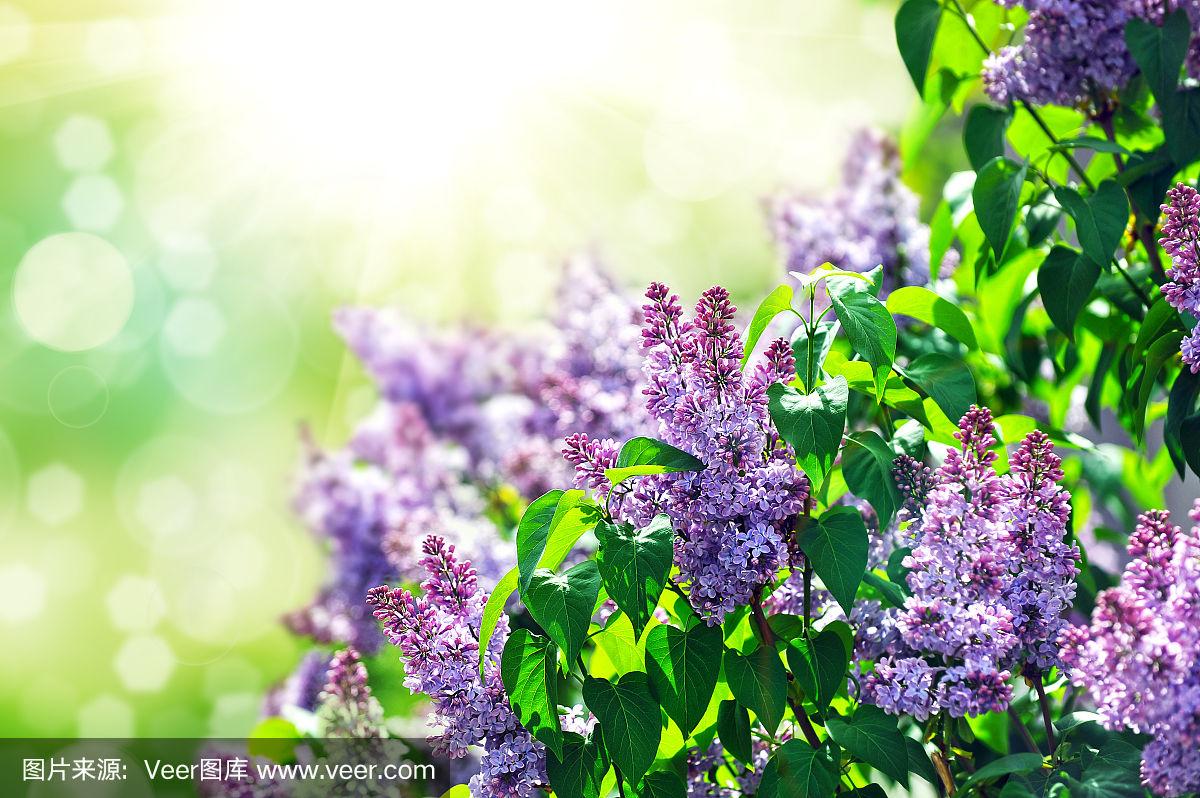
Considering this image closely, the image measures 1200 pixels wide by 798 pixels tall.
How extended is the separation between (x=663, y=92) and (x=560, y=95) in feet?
1.39

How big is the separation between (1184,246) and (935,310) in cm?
13

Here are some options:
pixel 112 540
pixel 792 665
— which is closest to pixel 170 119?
pixel 112 540

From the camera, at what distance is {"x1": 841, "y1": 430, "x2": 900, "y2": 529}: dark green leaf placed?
1.70 feet

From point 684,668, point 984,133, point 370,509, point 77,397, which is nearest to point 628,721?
point 684,668

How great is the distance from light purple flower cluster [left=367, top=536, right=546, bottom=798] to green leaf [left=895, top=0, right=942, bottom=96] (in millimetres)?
548

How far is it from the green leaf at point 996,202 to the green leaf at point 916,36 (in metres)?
0.12

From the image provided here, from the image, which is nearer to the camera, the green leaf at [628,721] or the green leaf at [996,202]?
the green leaf at [628,721]

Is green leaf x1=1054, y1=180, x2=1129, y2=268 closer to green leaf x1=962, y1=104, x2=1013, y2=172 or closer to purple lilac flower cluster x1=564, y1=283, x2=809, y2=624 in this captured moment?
green leaf x1=962, y1=104, x2=1013, y2=172

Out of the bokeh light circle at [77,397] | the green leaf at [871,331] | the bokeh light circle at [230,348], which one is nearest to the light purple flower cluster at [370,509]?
the green leaf at [871,331]

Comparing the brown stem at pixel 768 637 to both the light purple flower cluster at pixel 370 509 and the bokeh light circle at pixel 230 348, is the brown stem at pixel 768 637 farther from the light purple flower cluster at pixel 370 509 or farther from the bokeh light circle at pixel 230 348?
the bokeh light circle at pixel 230 348

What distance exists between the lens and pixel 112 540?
12.8 feet

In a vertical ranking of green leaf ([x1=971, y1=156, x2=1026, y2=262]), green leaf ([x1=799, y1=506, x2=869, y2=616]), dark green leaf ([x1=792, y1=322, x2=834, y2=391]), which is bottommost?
green leaf ([x1=799, y1=506, x2=869, y2=616])

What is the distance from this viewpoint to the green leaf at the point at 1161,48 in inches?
27.3

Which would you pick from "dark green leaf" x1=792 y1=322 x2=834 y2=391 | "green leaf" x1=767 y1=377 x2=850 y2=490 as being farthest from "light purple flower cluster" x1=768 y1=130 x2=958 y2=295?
"green leaf" x1=767 y1=377 x2=850 y2=490
